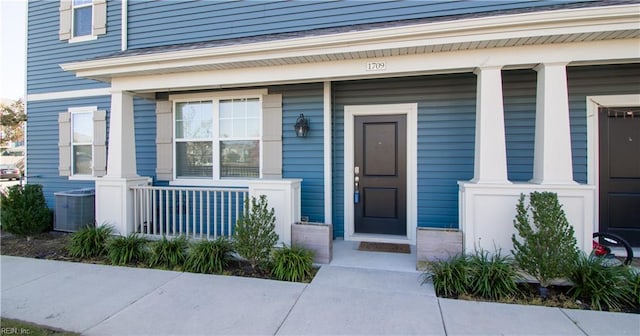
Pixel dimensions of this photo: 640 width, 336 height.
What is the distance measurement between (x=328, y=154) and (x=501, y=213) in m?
2.42

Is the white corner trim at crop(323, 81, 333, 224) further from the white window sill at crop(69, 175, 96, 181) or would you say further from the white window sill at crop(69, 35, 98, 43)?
the white window sill at crop(69, 35, 98, 43)

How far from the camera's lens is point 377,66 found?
12.1ft

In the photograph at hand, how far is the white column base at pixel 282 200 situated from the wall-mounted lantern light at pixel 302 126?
984 millimetres

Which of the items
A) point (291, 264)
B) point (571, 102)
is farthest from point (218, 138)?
point (571, 102)

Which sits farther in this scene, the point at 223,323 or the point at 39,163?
the point at 39,163

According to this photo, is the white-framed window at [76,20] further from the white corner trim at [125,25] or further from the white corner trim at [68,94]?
the white corner trim at [68,94]

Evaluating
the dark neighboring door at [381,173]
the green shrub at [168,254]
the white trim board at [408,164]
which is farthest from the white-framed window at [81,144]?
the dark neighboring door at [381,173]

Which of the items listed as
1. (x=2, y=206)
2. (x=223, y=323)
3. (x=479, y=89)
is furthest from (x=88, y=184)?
(x=479, y=89)

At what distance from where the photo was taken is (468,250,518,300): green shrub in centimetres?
291

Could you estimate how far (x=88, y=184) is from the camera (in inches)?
239

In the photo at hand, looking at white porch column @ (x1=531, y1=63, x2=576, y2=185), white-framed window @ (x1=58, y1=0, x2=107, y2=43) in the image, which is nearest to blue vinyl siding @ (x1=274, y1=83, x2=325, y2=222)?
white porch column @ (x1=531, y1=63, x2=576, y2=185)

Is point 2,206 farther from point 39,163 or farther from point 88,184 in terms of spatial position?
point 39,163

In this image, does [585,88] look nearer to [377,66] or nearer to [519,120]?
[519,120]

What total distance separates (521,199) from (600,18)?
1862 mm
